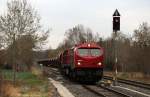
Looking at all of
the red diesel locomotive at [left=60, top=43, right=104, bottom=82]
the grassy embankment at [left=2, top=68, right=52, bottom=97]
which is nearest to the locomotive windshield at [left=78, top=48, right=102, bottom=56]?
the red diesel locomotive at [left=60, top=43, right=104, bottom=82]

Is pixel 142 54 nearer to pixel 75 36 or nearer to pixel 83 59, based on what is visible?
pixel 83 59

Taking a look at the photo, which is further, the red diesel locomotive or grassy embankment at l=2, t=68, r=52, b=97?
the red diesel locomotive

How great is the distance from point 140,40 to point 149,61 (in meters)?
12.5

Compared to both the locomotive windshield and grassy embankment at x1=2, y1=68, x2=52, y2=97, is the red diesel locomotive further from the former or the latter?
grassy embankment at x1=2, y1=68, x2=52, y2=97

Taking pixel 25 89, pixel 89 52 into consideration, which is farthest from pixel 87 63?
pixel 25 89

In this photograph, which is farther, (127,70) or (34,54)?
(127,70)

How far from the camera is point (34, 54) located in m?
49.7

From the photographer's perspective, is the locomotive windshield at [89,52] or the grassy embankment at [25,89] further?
the locomotive windshield at [89,52]

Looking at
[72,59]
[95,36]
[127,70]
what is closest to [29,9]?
[72,59]

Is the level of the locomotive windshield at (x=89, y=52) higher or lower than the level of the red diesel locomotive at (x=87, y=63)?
higher

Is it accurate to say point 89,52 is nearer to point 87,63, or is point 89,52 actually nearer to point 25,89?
point 87,63

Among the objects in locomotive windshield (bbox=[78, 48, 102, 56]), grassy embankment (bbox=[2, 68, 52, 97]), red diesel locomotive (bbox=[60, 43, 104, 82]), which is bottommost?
grassy embankment (bbox=[2, 68, 52, 97])

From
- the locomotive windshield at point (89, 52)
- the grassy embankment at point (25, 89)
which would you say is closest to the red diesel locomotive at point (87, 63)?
the locomotive windshield at point (89, 52)

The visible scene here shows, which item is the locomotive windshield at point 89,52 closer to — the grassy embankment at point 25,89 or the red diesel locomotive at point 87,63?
the red diesel locomotive at point 87,63
